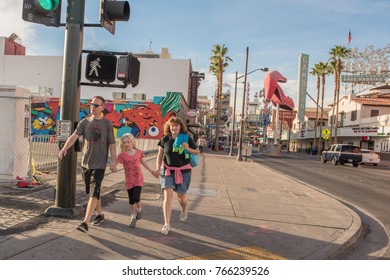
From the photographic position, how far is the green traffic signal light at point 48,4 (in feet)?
18.9

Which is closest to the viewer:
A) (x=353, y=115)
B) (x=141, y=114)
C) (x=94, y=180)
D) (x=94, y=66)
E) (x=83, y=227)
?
(x=83, y=227)

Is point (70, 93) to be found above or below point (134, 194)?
above

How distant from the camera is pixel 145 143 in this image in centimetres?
3462

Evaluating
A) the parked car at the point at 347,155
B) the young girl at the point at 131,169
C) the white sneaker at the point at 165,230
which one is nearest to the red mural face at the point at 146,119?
the parked car at the point at 347,155

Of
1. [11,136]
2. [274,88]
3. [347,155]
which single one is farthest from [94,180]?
[274,88]

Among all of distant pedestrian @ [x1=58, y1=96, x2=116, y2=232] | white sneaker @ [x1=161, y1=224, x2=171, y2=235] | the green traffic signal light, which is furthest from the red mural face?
white sneaker @ [x1=161, y1=224, x2=171, y2=235]

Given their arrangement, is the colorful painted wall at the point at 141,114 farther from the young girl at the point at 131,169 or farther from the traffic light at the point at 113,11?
the young girl at the point at 131,169

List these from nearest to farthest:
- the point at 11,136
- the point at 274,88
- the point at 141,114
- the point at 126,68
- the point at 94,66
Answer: the point at 126,68 < the point at 94,66 < the point at 11,136 < the point at 274,88 < the point at 141,114

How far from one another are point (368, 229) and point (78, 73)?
618 cm

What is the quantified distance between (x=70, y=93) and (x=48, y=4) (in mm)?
1398

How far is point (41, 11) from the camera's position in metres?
5.79

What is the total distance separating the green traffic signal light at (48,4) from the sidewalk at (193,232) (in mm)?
3232

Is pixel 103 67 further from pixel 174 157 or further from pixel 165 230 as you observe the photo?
pixel 165 230

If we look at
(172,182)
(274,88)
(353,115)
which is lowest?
(172,182)
